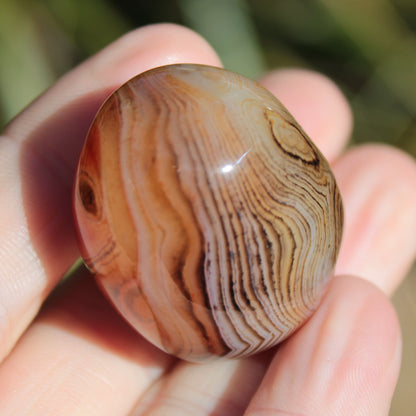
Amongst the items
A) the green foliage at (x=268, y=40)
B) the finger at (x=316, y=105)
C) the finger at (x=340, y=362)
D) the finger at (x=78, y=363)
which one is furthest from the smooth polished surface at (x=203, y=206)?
the green foliage at (x=268, y=40)

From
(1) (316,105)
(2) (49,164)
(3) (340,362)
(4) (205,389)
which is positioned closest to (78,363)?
(4) (205,389)

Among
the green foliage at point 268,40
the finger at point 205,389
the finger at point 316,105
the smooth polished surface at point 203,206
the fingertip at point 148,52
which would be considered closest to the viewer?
the smooth polished surface at point 203,206

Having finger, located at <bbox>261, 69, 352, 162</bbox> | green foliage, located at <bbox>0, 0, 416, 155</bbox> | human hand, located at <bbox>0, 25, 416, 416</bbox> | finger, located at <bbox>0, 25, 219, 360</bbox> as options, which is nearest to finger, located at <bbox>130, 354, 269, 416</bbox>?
human hand, located at <bbox>0, 25, 416, 416</bbox>

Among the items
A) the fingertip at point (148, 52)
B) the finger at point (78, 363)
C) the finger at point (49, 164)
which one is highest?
the fingertip at point (148, 52)

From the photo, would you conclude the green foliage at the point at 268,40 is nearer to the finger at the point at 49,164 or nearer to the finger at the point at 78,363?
the finger at the point at 49,164

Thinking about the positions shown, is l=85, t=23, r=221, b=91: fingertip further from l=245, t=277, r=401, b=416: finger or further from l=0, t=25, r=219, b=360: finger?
l=245, t=277, r=401, b=416: finger

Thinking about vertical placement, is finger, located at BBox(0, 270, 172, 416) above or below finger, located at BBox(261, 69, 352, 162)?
below
